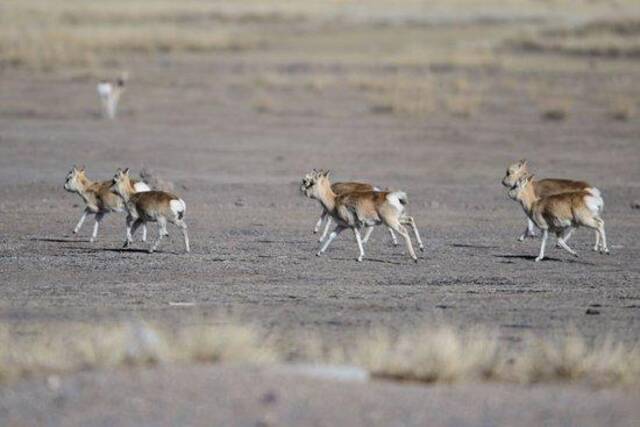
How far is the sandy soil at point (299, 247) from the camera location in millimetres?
10031

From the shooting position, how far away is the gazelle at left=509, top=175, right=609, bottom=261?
61.7ft

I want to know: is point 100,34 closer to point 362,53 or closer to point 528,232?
point 362,53

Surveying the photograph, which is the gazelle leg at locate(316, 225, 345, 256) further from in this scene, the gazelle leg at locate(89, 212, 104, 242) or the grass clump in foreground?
the grass clump in foreground

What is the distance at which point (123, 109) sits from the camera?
40.5 metres

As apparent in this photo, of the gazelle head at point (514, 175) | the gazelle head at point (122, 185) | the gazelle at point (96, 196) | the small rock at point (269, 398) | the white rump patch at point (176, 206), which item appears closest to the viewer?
the small rock at point (269, 398)

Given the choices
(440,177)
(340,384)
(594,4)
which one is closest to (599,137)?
(440,177)

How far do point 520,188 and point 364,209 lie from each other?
7.83 feet

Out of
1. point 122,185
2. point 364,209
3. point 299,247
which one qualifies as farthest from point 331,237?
point 122,185

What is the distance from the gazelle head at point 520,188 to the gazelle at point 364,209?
A: 1631 mm

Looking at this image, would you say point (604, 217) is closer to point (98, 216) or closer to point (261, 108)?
point (98, 216)

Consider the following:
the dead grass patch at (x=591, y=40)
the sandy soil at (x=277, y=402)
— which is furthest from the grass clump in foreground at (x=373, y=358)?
the dead grass patch at (x=591, y=40)

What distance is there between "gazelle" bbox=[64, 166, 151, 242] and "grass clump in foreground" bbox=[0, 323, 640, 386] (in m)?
8.81

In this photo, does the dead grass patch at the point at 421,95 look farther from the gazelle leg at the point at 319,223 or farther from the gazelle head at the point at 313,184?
the gazelle head at the point at 313,184

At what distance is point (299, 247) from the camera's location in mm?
19859
